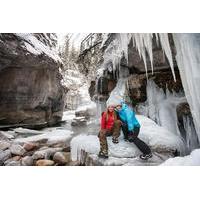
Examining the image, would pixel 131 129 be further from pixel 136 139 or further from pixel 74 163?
pixel 74 163

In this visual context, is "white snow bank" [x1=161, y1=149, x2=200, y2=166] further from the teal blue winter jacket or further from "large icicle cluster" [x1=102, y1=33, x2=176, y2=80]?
"large icicle cluster" [x1=102, y1=33, x2=176, y2=80]

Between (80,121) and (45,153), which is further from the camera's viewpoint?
(80,121)

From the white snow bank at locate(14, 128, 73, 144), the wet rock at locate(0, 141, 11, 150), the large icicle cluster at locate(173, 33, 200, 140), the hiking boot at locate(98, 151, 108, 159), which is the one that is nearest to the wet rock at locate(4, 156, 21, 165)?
the wet rock at locate(0, 141, 11, 150)

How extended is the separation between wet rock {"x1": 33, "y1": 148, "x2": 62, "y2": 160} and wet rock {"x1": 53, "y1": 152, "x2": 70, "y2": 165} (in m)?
0.06

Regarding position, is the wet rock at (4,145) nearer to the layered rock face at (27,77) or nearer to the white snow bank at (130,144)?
the layered rock face at (27,77)

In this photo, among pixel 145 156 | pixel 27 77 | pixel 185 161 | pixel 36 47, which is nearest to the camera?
pixel 185 161

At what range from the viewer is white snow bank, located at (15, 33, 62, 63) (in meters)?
4.21

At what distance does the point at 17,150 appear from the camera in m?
3.19

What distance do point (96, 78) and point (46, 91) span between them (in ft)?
7.68

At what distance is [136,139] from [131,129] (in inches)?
6.1

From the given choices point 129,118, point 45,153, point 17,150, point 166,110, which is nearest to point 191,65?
point 166,110
